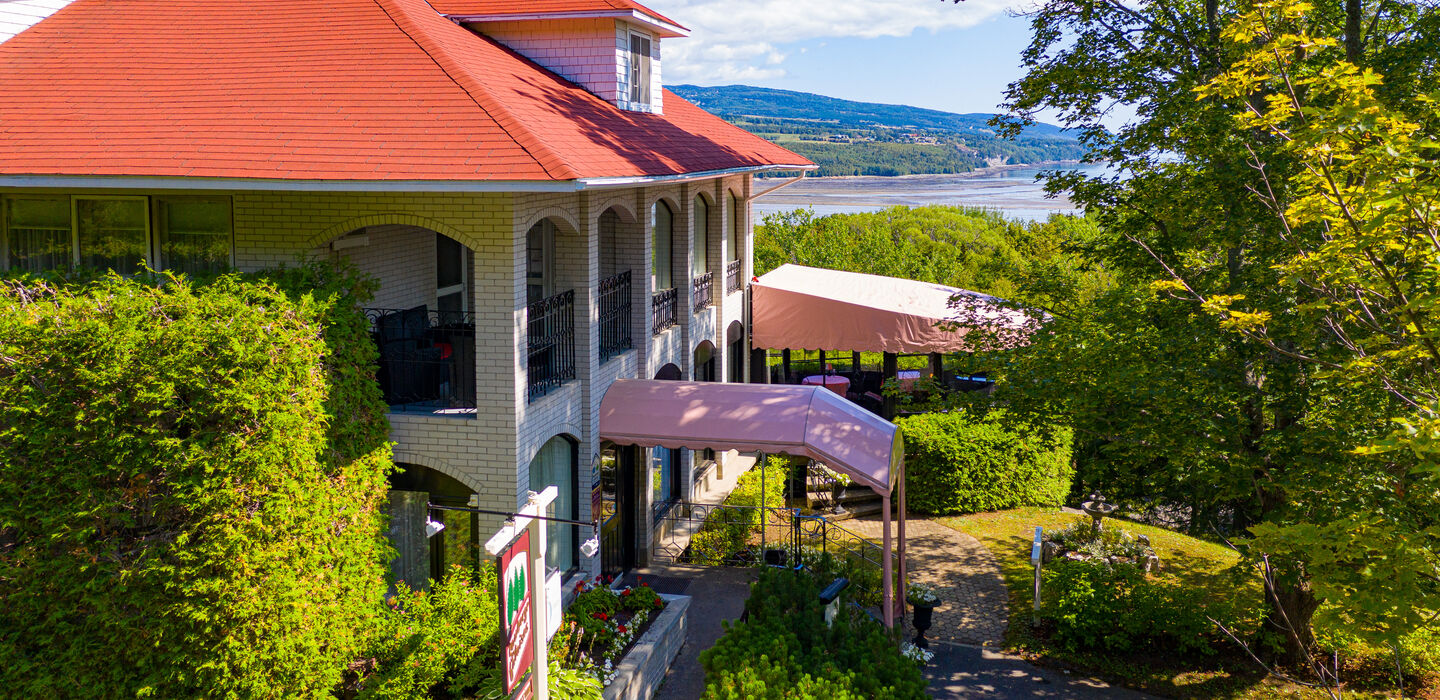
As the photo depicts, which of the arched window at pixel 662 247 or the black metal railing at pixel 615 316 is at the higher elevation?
the arched window at pixel 662 247

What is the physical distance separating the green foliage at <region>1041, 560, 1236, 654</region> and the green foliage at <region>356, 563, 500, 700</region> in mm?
7834

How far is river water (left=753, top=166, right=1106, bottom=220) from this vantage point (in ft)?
362

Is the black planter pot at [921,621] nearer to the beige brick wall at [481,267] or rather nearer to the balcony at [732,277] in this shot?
the beige brick wall at [481,267]

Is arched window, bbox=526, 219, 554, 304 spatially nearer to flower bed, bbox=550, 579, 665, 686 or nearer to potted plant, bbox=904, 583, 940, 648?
flower bed, bbox=550, 579, 665, 686

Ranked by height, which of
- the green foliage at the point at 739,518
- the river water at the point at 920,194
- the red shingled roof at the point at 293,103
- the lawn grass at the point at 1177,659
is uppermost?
the river water at the point at 920,194

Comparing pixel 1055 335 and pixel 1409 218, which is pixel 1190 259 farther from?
pixel 1409 218

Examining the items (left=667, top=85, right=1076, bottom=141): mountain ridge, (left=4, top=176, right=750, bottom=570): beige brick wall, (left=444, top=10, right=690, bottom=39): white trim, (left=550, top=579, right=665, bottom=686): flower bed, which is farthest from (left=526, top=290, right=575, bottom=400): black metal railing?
(left=667, top=85, right=1076, bottom=141): mountain ridge

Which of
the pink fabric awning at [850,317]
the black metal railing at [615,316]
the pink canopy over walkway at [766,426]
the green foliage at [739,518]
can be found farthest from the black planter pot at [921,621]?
the pink fabric awning at [850,317]

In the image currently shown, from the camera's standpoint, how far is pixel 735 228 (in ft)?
73.8

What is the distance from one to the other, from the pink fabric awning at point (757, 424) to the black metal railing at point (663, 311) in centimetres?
219

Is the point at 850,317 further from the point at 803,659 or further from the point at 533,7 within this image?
the point at 803,659

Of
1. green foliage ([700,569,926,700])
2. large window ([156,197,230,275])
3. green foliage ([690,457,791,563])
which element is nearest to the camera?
green foliage ([700,569,926,700])

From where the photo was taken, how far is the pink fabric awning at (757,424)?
13.5 metres

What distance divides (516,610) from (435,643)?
2399 mm
